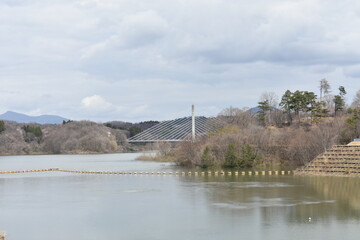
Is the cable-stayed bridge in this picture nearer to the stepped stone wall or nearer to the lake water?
the stepped stone wall

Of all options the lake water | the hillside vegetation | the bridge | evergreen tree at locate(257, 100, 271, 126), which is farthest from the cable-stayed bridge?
the lake water

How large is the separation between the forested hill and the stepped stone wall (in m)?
64.8

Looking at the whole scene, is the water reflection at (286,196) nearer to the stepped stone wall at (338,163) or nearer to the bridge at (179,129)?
the stepped stone wall at (338,163)

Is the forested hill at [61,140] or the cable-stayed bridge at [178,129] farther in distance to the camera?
the forested hill at [61,140]

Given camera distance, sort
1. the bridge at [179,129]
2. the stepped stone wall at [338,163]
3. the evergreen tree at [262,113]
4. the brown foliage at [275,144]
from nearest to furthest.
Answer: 1. the stepped stone wall at [338,163]
2. the brown foliage at [275,144]
3. the evergreen tree at [262,113]
4. the bridge at [179,129]

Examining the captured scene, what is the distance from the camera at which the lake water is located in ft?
58.1

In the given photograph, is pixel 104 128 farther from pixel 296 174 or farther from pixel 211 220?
pixel 211 220

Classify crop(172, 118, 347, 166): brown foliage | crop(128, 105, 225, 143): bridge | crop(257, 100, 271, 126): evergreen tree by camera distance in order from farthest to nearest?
1. crop(128, 105, 225, 143): bridge
2. crop(257, 100, 271, 126): evergreen tree
3. crop(172, 118, 347, 166): brown foliage

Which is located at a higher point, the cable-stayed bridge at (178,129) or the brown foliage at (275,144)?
the cable-stayed bridge at (178,129)

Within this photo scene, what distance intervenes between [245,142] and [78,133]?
5833cm

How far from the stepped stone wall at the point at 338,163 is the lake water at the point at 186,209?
2.21 meters

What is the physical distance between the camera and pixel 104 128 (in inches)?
4193

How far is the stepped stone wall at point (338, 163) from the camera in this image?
3550cm

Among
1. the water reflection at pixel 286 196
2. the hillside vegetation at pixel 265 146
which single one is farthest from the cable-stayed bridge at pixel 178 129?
the water reflection at pixel 286 196
